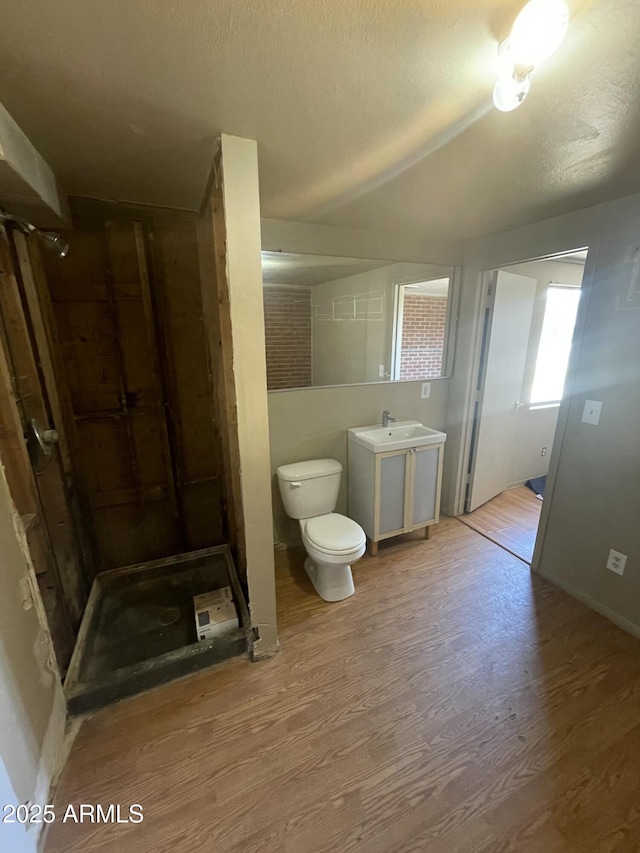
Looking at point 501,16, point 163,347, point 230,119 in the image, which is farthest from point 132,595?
point 501,16

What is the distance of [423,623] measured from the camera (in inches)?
76.4

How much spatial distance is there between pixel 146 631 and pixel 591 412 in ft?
8.89

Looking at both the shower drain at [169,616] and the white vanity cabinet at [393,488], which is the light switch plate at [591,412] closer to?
the white vanity cabinet at [393,488]

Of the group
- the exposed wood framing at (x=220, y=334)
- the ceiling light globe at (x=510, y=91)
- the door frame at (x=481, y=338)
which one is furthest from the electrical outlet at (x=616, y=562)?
the ceiling light globe at (x=510, y=91)

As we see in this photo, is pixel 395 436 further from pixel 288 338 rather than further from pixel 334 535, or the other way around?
pixel 288 338

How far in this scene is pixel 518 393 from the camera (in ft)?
10.3

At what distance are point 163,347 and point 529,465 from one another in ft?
11.9

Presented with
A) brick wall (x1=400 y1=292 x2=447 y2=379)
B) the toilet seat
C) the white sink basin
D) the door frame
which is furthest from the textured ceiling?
the toilet seat

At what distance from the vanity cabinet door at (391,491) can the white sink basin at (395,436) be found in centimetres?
6

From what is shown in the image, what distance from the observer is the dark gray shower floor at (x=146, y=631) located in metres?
1.56

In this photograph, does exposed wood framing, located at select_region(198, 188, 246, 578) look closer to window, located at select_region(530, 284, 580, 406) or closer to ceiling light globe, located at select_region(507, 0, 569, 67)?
ceiling light globe, located at select_region(507, 0, 569, 67)

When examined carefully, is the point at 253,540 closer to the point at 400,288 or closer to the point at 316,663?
the point at 316,663

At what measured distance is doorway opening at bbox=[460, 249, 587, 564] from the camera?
108 inches

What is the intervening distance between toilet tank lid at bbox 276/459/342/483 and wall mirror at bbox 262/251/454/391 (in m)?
0.53
